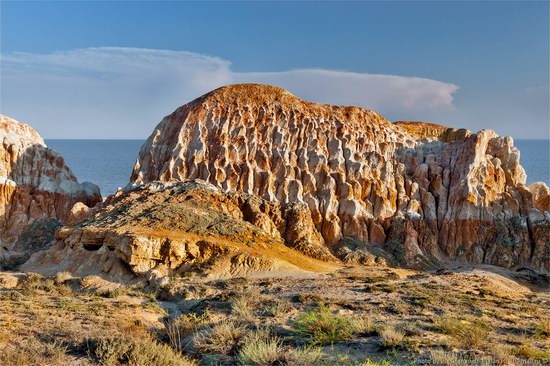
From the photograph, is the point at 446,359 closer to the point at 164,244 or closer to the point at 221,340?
the point at 221,340

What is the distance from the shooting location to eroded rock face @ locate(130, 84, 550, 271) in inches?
1542

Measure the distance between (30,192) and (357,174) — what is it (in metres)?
26.4

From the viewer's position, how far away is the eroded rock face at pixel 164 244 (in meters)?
26.4

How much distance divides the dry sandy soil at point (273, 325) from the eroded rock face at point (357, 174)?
52.2 ft

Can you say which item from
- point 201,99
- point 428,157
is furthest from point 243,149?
point 428,157

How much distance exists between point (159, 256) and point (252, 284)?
6.47 meters

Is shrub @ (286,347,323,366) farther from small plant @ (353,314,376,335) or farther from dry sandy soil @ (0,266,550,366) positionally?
small plant @ (353,314,376,335)

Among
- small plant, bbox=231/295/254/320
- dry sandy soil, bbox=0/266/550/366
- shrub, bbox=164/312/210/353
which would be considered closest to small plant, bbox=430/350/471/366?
dry sandy soil, bbox=0/266/550/366

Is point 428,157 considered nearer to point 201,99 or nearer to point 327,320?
point 201,99

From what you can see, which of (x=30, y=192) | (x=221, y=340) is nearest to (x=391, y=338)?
(x=221, y=340)

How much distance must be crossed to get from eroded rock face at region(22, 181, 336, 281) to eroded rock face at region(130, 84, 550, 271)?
636 cm

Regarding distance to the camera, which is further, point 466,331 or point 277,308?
point 277,308

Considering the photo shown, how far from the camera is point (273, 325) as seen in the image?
579 inches

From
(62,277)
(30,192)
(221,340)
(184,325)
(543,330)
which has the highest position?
(30,192)
